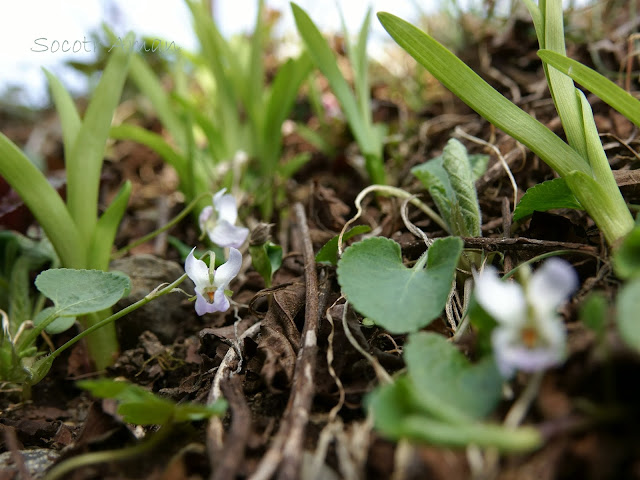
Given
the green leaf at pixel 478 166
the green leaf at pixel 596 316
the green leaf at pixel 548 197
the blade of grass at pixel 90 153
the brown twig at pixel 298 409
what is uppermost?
the blade of grass at pixel 90 153

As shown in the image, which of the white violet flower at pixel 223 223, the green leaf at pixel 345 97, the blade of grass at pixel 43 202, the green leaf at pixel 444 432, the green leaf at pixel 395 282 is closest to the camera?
the green leaf at pixel 444 432

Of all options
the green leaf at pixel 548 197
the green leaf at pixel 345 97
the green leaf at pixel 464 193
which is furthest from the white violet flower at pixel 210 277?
the green leaf at pixel 345 97

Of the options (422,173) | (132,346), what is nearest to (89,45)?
(132,346)

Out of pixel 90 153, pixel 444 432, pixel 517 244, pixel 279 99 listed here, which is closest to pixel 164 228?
pixel 90 153

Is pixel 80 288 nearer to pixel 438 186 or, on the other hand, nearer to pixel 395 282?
pixel 395 282

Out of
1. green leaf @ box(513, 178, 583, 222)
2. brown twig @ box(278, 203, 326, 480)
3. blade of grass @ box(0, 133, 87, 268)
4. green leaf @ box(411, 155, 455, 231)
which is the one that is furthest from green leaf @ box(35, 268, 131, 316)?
green leaf @ box(513, 178, 583, 222)

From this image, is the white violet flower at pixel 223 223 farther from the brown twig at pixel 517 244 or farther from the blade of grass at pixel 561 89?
the blade of grass at pixel 561 89

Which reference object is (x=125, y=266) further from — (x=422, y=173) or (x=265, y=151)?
(x=422, y=173)
